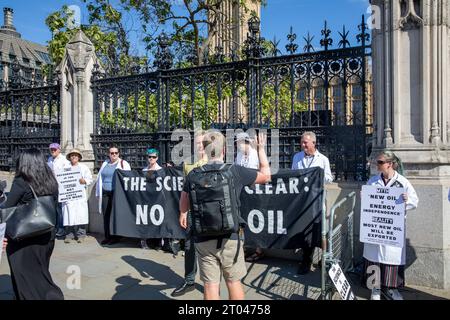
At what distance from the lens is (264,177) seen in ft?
12.6

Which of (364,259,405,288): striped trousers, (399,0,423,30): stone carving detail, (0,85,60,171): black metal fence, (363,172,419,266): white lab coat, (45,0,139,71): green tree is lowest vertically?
(364,259,405,288): striped trousers

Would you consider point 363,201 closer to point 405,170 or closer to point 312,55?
point 405,170

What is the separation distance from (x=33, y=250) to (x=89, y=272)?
83.5 inches

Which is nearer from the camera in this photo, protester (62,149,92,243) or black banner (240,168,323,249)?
black banner (240,168,323,249)

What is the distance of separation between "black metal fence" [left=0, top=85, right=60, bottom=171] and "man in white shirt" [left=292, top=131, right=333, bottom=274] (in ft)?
21.9

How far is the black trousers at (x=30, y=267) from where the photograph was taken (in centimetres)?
381

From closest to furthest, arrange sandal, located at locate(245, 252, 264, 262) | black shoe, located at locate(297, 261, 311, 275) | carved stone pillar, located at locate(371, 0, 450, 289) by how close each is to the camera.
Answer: carved stone pillar, located at locate(371, 0, 450, 289) → black shoe, located at locate(297, 261, 311, 275) → sandal, located at locate(245, 252, 264, 262)

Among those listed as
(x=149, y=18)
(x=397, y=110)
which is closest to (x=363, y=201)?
(x=397, y=110)

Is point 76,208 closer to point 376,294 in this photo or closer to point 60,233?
point 60,233

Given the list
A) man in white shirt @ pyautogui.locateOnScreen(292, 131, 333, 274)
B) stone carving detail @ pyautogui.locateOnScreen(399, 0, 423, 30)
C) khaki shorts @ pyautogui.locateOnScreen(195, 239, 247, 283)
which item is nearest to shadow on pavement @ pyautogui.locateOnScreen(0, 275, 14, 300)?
khaki shorts @ pyautogui.locateOnScreen(195, 239, 247, 283)

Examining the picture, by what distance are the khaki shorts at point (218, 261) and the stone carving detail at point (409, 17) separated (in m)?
3.98

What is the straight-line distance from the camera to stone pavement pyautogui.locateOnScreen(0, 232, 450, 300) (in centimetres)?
489

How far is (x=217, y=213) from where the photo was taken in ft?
11.2

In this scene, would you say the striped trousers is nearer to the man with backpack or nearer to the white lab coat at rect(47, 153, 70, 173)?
the man with backpack
